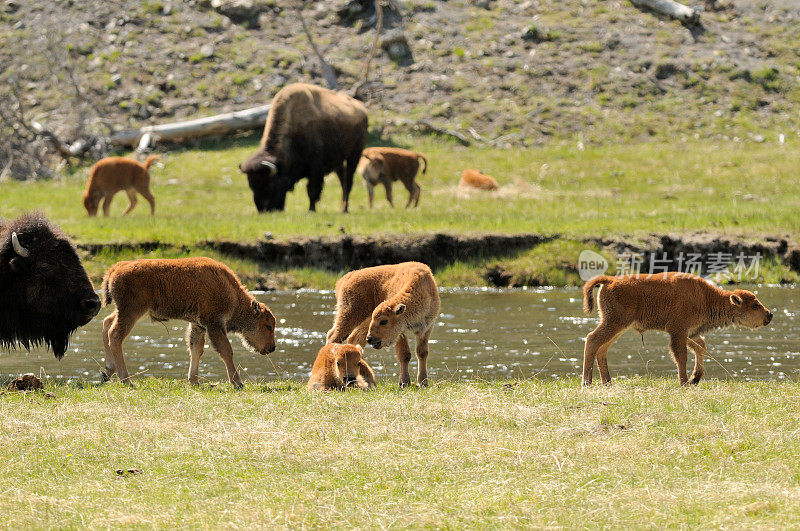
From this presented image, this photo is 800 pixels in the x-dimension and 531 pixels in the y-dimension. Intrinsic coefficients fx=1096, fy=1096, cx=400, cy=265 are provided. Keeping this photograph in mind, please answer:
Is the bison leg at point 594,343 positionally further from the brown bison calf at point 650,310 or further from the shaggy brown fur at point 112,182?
the shaggy brown fur at point 112,182

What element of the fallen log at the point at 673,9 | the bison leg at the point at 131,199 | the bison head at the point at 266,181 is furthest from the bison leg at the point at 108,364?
the fallen log at the point at 673,9

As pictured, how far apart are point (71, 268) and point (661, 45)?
28803 millimetres

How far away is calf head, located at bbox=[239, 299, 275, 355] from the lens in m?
10.4

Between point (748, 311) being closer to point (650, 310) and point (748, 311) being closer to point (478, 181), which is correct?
point (650, 310)

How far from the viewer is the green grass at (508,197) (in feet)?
60.9

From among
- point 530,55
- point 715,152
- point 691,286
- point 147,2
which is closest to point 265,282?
point 691,286

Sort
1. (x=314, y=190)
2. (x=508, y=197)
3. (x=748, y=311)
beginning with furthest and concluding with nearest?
(x=508, y=197)
(x=314, y=190)
(x=748, y=311)

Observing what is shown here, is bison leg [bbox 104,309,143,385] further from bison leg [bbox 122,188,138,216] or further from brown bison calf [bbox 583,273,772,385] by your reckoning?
bison leg [bbox 122,188,138,216]

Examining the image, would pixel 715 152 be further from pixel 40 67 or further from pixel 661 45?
pixel 40 67

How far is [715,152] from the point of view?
27547 mm

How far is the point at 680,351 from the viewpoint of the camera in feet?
33.0

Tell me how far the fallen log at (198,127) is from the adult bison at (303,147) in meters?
7.00

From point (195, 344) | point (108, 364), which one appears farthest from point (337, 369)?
point (108, 364)

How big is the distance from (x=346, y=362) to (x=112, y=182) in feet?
42.3
